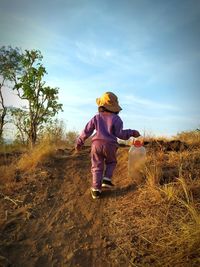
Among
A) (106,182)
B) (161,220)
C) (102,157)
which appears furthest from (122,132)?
(161,220)

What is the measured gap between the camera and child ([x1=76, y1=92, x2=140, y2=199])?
474 centimetres

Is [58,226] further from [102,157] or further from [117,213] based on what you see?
[102,157]

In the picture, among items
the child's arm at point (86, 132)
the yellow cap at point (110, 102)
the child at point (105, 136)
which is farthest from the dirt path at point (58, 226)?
the yellow cap at point (110, 102)

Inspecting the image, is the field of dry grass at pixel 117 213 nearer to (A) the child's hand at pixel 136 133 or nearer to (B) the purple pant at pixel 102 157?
(B) the purple pant at pixel 102 157

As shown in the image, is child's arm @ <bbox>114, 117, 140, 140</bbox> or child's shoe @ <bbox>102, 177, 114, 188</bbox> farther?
child's arm @ <bbox>114, 117, 140, 140</bbox>

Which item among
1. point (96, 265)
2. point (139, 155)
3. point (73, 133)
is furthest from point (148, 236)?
point (73, 133)

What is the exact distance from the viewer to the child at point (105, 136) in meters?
4.74

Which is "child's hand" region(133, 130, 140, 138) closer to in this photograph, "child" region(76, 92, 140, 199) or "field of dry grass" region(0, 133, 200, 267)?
"child" region(76, 92, 140, 199)

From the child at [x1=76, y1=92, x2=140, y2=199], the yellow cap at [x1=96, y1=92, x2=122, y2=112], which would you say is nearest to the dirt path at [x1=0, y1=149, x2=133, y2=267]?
the child at [x1=76, y1=92, x2=140, y2=199]

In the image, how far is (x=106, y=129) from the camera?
4.91 meters

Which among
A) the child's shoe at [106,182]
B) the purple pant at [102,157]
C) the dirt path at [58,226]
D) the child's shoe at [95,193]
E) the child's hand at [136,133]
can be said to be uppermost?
the child's hand at [136,133]

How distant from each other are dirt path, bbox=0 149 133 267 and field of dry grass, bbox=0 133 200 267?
10 mm

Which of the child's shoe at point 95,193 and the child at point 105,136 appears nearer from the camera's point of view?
the child's shoe at point 95,193

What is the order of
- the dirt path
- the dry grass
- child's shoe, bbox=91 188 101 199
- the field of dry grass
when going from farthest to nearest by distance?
child's shoe, bbox=91 188 101 199 → the dirt path → the field of dry grass → the dry grass
